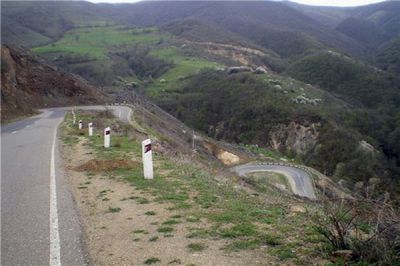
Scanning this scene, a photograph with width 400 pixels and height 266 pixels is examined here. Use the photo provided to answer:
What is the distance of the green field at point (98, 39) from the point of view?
12950cm

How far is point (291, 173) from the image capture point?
44.9 meters

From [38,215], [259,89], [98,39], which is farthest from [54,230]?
[98,39]

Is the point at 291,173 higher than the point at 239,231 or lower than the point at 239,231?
lower

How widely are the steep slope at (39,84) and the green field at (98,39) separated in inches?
2723

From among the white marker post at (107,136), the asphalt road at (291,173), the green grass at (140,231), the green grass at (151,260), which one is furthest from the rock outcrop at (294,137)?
the green grass at (151,260)

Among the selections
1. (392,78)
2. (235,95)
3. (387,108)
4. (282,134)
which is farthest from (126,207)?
(392,78)

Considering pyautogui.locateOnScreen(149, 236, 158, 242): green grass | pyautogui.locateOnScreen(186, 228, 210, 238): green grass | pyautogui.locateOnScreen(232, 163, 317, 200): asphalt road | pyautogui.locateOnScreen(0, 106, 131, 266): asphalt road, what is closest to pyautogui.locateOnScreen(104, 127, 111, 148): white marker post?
pyautogui.locateOnScreen(0, 106, 131, 266): asphalt road

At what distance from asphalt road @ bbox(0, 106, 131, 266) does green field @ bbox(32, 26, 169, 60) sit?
11228cm

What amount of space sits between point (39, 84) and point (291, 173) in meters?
29.2

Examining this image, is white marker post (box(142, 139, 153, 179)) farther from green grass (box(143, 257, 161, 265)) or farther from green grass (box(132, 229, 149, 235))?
green grass (box(143, 257, 161, 265))

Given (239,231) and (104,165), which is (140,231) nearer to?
(239,231)

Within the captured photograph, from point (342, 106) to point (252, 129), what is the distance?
22004 mm

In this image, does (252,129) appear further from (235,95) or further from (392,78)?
(392,78)

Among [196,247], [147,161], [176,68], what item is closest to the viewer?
[196,247]
